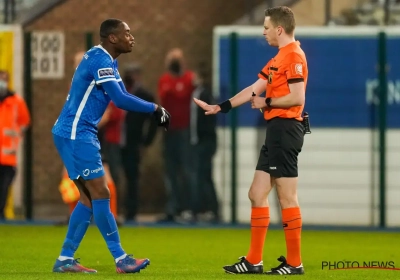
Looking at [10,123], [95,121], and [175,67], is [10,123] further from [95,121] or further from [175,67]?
[95,121]

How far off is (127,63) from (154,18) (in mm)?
2168

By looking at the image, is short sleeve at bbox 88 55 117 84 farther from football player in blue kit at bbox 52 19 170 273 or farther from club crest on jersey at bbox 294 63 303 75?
club crest on jersey at bbox 294 63 303 75

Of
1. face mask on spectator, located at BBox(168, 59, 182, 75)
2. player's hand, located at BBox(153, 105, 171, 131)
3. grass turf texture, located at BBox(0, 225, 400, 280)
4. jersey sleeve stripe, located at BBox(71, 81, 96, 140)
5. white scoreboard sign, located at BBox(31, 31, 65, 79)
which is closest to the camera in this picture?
player's hand, located at BBox(153, 105, 171, 131)

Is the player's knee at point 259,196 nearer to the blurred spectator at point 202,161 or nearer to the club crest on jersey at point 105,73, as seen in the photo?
the club crest on jersey at point 105,73

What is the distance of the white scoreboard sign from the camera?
1556cm

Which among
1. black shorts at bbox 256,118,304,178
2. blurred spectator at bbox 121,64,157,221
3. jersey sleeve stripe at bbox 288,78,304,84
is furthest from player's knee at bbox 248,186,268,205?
blurred spectator at bbox 121,64,157,221

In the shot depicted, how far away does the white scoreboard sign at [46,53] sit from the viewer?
15.6 metres

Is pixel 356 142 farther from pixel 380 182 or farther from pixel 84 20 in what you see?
pixel 84 20

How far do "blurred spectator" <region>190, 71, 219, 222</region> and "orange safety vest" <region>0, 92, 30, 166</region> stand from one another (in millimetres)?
2281

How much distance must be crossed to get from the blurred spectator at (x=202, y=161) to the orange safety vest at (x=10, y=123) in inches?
89.8

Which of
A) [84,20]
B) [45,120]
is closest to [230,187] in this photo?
[45,120]

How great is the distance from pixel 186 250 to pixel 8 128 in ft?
14.4

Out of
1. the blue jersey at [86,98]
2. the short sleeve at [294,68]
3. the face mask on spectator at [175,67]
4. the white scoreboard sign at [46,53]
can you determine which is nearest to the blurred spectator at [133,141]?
the face mask on spectator at [175,67]

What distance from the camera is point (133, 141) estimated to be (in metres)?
15.4
